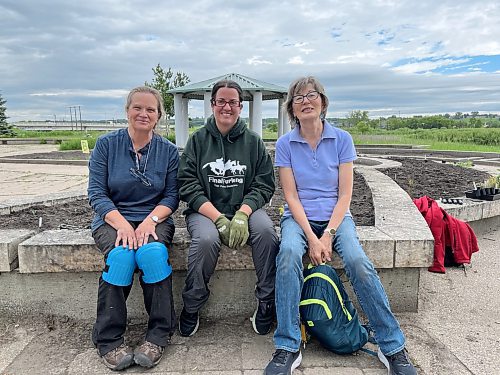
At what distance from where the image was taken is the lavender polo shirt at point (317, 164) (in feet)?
9.37

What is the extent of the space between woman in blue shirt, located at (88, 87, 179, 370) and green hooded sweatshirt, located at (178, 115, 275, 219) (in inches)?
4.9

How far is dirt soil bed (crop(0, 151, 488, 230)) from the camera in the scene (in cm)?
396

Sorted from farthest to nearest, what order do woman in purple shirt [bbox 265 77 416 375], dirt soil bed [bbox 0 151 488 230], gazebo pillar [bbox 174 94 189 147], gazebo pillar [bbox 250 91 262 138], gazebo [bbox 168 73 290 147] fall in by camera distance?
gazebo pillar [bbox 174 94 189 147] < gazebo pillar [bbox 250 91 262 138] < gazebo [bbox 168 73 290 147] < dirt soil bed [bbox 0 151 488 230] < woman in purple shirt [bbox 265 77 416 375]

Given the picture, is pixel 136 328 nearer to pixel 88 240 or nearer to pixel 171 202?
pixel 88 240

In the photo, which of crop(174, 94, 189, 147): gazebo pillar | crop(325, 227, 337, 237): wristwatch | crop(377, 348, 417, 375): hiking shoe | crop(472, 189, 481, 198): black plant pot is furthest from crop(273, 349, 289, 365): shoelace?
crop(174, 94, 189, 147): gazebo pillar

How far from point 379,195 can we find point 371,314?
2.51 m

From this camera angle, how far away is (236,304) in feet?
9.73

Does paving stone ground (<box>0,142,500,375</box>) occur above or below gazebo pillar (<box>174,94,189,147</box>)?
below

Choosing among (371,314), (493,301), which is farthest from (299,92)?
(493,301)

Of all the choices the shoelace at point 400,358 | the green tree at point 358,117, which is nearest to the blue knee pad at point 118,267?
the shoelace at point 400,358

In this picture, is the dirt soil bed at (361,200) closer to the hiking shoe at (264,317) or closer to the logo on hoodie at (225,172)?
the logo on hoodie at (225,172)

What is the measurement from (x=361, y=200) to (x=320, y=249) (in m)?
2.81

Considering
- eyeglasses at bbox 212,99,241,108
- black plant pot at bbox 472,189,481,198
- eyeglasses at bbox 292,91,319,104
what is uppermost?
eyeglasses at bbox 292,91,319,104

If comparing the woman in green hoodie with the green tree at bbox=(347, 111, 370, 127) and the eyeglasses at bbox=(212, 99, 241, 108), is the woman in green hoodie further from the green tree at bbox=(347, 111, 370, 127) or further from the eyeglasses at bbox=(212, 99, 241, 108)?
the green tree at bbox=(347, 111, 370, 127)
